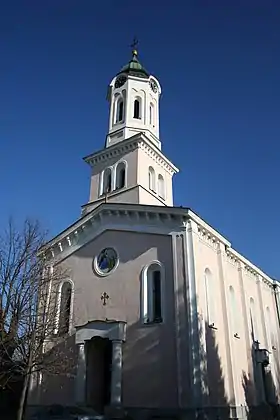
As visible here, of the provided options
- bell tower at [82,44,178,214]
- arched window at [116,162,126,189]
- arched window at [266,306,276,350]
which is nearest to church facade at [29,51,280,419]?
arched window at [266,306,276,350]

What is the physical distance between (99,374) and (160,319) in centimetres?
469

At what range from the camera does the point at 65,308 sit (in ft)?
68.9

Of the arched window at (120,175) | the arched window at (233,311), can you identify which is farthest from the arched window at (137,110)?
the arched window at (233,311)

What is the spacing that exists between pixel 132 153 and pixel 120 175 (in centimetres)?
169

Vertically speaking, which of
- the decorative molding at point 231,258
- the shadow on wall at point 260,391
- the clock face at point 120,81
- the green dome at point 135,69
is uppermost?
the green dome at point 135,69

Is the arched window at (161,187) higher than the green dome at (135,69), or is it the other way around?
the green dome at (135,69)

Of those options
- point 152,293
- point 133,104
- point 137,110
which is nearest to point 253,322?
point 152,293

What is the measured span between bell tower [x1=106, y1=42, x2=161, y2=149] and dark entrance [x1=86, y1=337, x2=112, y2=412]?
14.6 metres

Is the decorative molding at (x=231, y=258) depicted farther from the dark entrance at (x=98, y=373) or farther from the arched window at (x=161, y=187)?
the dark entrance at (x=98, y=373)

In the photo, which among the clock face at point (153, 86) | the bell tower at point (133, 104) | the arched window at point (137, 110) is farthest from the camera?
the clock face at point (153, 86)

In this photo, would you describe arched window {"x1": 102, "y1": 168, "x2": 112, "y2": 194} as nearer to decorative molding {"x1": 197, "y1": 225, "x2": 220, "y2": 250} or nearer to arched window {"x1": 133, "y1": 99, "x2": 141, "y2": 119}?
arched window {"x1": 133, "y1": 99, "x2": 141, "y2": 119}

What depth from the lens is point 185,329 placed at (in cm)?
1691

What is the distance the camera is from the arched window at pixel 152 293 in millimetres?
18250

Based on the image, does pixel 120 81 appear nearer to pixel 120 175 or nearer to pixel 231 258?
pixel 120 175
